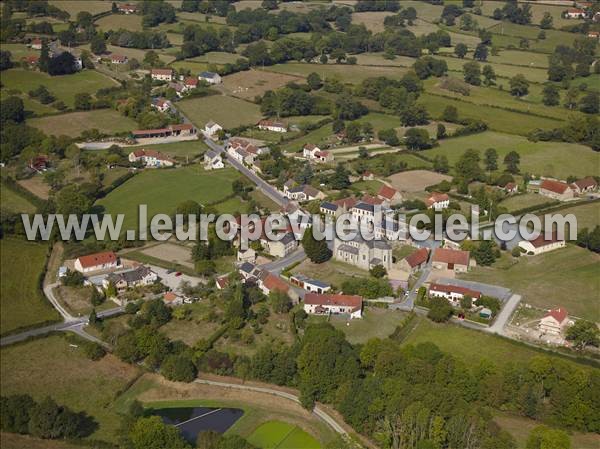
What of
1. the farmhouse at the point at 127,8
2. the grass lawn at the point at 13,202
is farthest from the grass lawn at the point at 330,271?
the farmhouse at the point at 127,8

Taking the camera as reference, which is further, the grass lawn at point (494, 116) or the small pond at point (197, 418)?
the grass lawn at point (494, 116)

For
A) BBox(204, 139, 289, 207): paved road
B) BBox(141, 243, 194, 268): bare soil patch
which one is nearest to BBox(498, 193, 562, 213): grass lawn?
BBox(204, 139, 289, 207): paved road

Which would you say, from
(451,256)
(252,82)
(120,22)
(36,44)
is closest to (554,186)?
(451,256)

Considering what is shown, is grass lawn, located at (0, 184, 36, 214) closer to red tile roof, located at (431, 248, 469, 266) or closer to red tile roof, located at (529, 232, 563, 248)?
red tile roof, located at (431, 248, 469, 266)

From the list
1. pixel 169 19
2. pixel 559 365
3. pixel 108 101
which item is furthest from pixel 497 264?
pixel 169 19

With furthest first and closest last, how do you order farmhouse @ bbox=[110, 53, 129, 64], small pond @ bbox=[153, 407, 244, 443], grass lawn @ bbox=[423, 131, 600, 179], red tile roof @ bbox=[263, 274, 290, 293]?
1. farmhouse @ bbox=[110, 53, 129, 64]
2. grass lawn @ bbox=[423, 131, 600, 179]
3. red tile roof @ bbox=[263, 274, 290, 293]
4. small pond @ bbox=[153, 407, 244, 443]

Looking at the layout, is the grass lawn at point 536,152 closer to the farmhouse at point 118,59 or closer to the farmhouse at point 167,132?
the farmhouse at point 167,132
